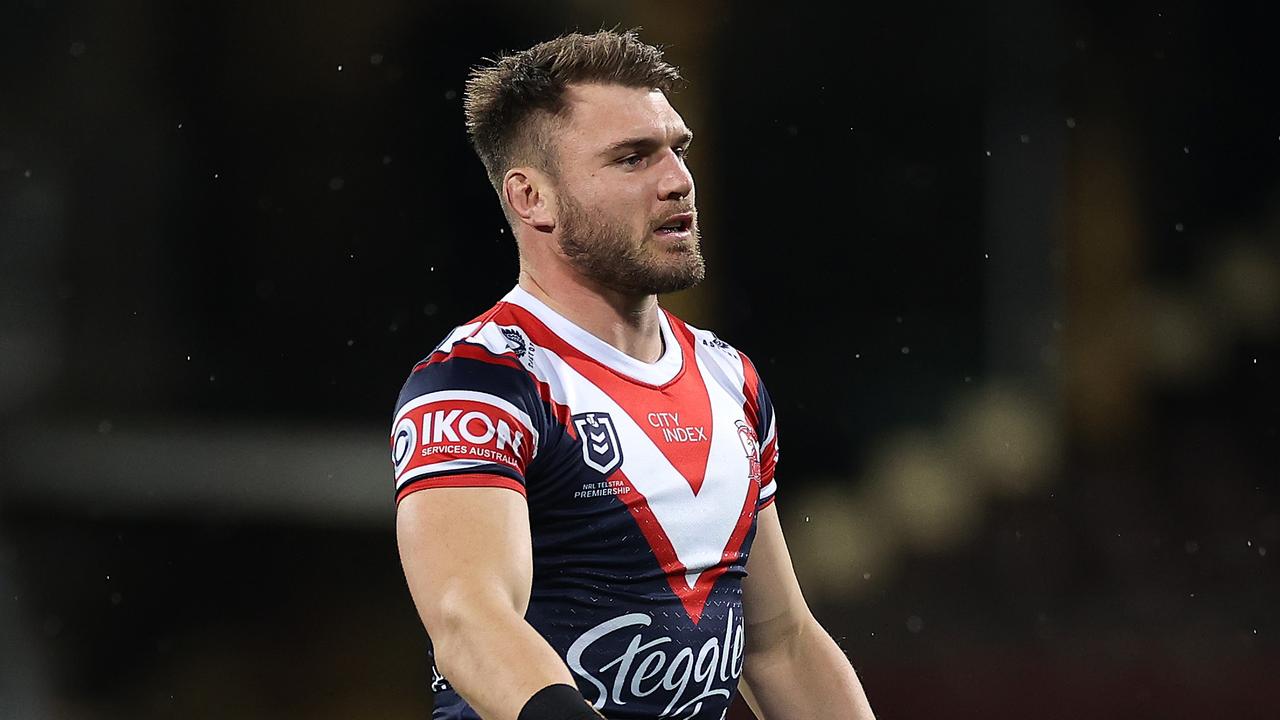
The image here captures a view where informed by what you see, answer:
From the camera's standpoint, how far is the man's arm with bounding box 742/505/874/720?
235 cm

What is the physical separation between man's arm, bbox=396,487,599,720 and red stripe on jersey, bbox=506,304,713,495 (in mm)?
265

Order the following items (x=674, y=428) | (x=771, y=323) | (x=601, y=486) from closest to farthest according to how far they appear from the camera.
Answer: (x=601, y=486)
(x=674, y=428)
(x=771, y=323)

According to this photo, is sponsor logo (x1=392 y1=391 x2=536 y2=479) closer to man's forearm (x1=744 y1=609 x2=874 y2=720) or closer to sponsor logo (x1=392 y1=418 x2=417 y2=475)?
sponsor logo (x1=392 y1=418 x2=417 y2=475)

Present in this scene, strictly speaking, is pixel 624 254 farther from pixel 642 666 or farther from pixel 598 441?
pixel 642 666

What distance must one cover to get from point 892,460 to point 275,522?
7.85 feet

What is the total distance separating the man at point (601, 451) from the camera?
6.27 feet

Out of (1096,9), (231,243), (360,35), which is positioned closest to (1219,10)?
(1096,9)

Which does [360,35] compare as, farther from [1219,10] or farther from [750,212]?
[1219,10]

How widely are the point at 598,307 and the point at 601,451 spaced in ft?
0.82

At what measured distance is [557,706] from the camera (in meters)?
1.72

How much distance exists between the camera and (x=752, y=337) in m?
5.95

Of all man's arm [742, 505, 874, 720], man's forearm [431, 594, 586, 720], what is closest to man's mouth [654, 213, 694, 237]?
man's arm [742, 505, 874, 720]

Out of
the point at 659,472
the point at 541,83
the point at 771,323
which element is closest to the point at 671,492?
the point at 659,472

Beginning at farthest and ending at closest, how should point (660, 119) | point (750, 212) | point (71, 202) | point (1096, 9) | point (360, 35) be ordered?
point (1096, 9), point (750, 212), point (360, 35), point (71, 202), point (660, 119)
